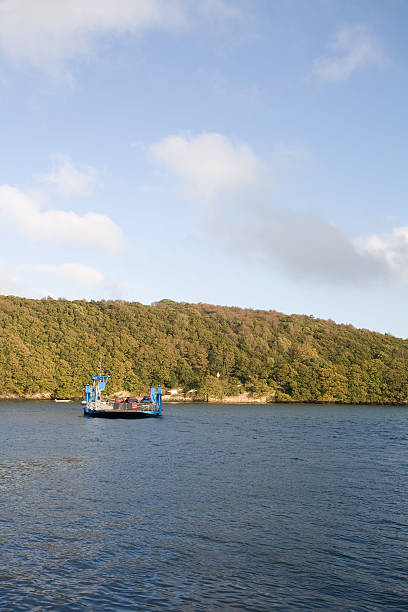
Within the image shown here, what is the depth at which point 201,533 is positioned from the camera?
23906 mm

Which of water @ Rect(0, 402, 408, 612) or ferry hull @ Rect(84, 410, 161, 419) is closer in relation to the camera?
water @ Rect(0, 402, 408, 612)

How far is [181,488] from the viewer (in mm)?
33469

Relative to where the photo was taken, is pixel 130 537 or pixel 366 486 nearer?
pixel 130 537

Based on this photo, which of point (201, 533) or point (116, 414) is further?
point (116, 414)

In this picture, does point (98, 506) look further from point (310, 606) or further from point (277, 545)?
point (310, 606)

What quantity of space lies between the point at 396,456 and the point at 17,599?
145ft

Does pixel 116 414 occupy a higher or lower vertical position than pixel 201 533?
lower

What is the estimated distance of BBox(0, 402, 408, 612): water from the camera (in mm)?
17266

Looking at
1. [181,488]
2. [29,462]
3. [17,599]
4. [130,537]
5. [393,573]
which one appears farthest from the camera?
[29,462]

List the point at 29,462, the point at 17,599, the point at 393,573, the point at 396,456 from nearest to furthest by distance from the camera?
the point at 17,599
the point at 393,573
the point at 29,462
the point at 396,456

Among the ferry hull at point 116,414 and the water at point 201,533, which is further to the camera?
the ferry hull at point 116,414

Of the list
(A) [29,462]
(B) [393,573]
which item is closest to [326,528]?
(B) [393,573]

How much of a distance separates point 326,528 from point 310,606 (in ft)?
30.2

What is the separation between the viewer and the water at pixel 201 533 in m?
17.3
